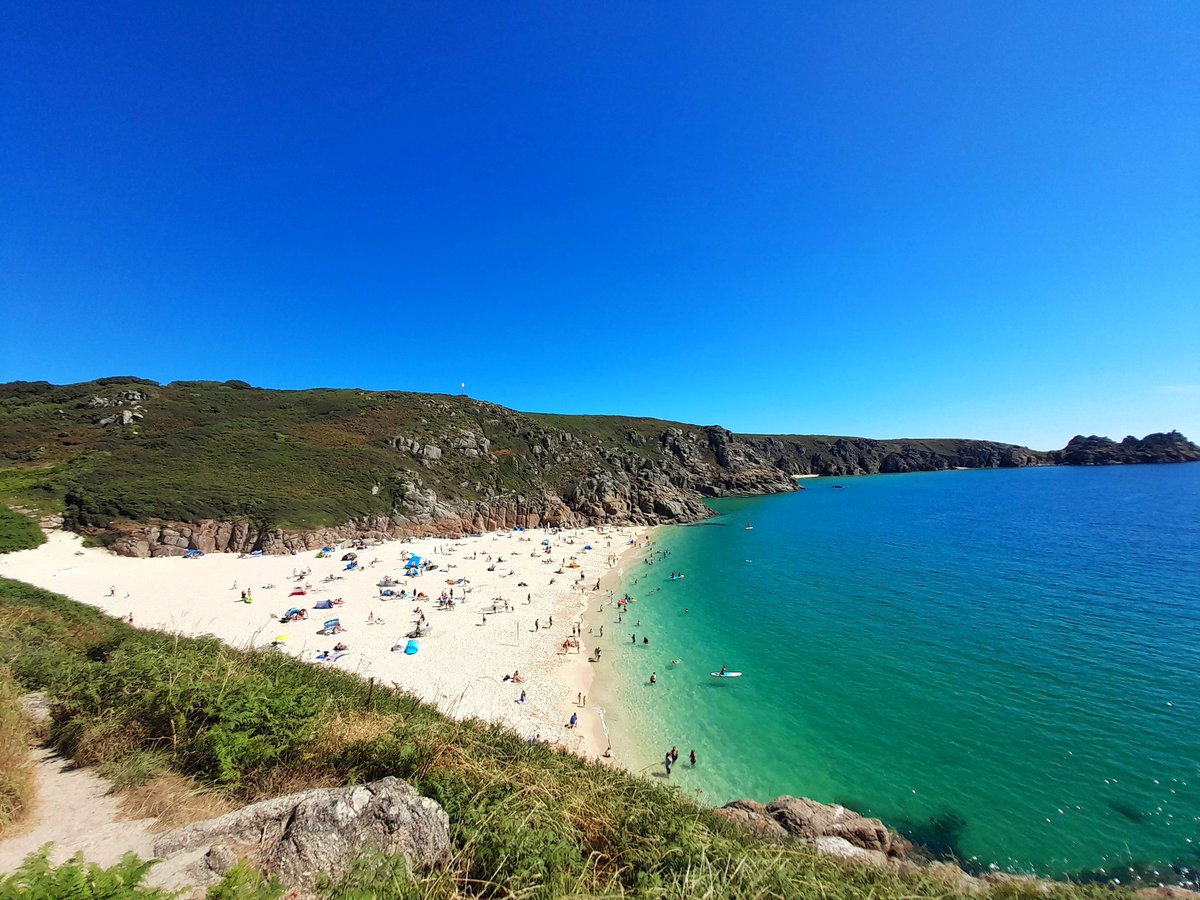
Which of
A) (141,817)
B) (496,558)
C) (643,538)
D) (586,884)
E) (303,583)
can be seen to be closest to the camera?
(586,884)

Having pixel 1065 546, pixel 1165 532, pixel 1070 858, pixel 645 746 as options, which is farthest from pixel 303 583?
pixel 1165 532

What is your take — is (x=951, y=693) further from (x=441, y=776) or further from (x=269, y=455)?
(x=269, y=455)

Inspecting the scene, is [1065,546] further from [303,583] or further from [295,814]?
[303,583]

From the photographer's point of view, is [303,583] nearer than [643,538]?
Yes

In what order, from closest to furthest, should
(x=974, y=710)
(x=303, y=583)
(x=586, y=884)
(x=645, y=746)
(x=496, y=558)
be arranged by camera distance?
(x=586, y=884) < (x=645, y=746) < (x=974, y=710) < (x=303, y=583) < (x=496, y=558)

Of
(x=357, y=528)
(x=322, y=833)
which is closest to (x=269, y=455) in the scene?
(x=357, y=528)

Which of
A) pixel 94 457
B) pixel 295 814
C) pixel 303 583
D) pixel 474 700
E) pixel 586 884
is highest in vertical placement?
pixel 94 457

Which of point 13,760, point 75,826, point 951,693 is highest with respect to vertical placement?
point 13,760
